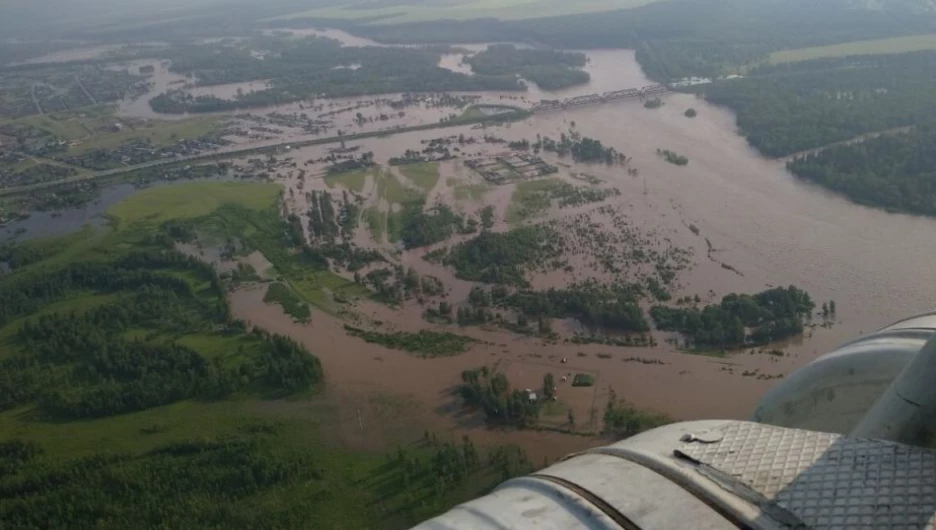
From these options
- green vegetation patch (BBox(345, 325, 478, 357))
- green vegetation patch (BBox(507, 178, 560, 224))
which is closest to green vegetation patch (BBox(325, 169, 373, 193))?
green vegetation patch (BBox(507, 178, 560, 224))

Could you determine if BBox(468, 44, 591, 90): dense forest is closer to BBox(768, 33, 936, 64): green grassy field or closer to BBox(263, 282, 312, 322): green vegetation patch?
BBox(768, 33, 936, 64): green grassy field

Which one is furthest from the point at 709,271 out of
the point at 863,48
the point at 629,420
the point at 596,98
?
the point at 863,48

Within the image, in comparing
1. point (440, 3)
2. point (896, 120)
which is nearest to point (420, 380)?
point (896, 120)

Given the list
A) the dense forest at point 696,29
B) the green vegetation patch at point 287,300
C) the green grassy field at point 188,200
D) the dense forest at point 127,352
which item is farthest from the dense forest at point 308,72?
the green vegetation patch at point 287,300

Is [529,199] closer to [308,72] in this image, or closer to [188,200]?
[188,200]

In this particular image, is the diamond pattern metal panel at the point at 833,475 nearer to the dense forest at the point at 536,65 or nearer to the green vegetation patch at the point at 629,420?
the green vegetation patch at the point at 629,420
